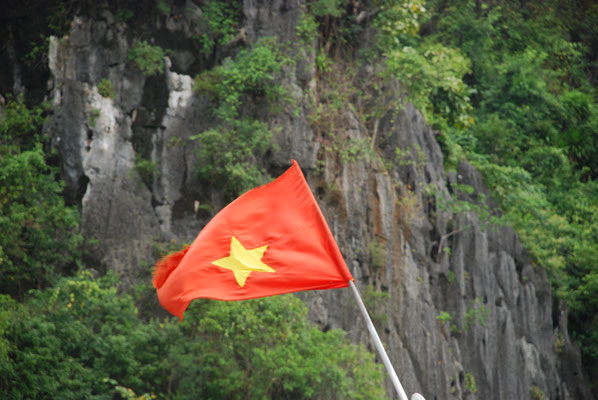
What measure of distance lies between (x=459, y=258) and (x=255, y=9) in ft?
23.6

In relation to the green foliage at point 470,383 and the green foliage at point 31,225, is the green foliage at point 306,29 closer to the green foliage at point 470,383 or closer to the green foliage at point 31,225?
the green foliage at point 31,225

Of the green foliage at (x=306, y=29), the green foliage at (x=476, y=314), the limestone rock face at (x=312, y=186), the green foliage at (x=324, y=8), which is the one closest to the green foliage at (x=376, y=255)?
the limestone rock face at (x=312, y=186)

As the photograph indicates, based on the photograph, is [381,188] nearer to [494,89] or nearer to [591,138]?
[494,89]

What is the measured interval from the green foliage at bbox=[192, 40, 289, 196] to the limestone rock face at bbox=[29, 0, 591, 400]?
0.33 m

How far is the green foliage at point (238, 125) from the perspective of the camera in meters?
14.6

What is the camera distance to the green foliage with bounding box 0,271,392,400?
38.0 ft

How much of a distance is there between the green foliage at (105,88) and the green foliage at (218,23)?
6.84ft

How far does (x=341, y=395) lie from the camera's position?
39.8ft

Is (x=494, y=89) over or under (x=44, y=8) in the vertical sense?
under

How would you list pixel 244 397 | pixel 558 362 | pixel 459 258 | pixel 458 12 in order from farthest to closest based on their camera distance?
1. pixel 458 12
2. pixel 558 362
3. pixel 459 258
4. pixel 244 397

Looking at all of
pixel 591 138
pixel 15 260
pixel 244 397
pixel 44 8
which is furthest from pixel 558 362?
pixel 44 8

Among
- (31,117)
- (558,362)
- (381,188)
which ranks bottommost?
(558,362)

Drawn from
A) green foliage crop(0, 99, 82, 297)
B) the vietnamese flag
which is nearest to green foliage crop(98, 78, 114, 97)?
green foliage crop(0, 99, 82, 297)

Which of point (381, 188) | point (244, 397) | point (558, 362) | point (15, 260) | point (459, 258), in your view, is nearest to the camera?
point (244, 397)
